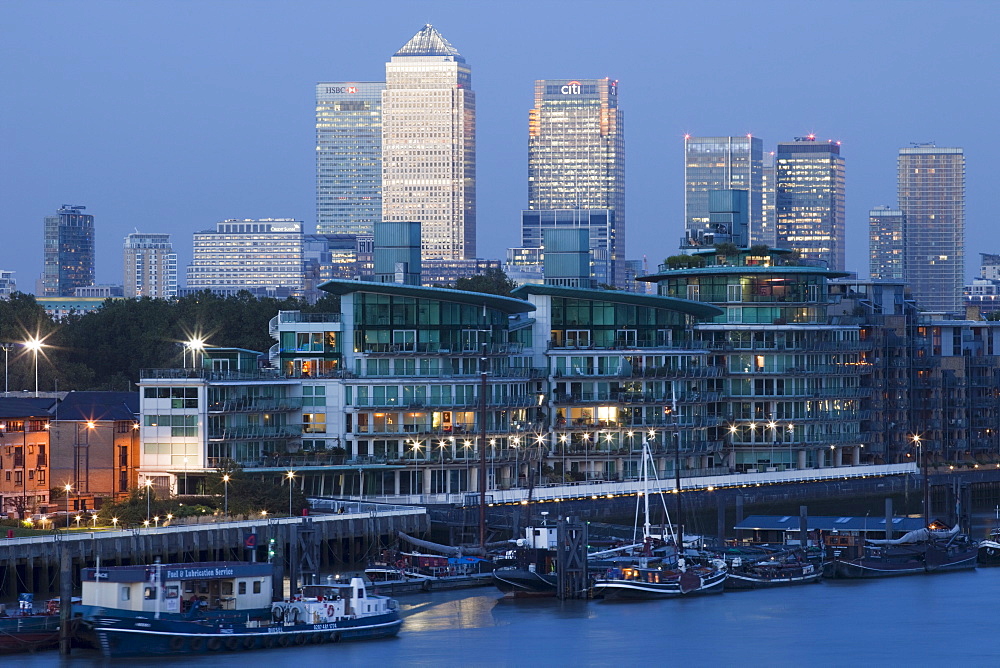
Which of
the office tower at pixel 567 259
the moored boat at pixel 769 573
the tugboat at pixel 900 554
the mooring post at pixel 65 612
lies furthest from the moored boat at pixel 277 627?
the office tower at pixel 567 259

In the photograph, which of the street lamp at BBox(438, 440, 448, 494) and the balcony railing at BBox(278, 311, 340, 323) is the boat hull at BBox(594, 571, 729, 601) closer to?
the street lamp at BBox(438, 440, 448, 494)

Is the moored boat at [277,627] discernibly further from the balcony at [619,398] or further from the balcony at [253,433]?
the balcony at [619,398]

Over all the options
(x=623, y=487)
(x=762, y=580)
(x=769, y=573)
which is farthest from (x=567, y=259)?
(x=762, y=580)

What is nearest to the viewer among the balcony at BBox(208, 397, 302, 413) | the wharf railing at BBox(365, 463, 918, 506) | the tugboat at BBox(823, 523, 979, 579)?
the tugboat at BBox(823, 523, 979, 579)

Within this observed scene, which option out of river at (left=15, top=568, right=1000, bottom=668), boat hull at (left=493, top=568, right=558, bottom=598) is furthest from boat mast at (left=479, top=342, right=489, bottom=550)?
river at (left=15, top=568, right=1000, bottom=668)

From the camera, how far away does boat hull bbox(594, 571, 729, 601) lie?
93312 millimetres

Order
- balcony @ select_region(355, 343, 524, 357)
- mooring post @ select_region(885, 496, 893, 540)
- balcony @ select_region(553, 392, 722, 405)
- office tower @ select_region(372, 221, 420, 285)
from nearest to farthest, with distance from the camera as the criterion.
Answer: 1. mooring post @ select_region(885, 496, 893, 540)
2. balcony @ select_region(355, 343, 524, 357)
3. balcony @ select_region(553, 392, 722, 405)
4. office tower @ select_region(372, 221, 420, 285)

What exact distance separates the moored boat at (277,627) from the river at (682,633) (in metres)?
0.58

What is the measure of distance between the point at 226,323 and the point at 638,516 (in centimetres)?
5808

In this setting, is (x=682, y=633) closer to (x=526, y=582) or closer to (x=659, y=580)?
(x=659, y=580)

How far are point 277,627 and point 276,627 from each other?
0.04 meters

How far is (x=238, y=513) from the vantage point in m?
106

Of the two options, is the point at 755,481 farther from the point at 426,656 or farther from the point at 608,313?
the point at 426,656

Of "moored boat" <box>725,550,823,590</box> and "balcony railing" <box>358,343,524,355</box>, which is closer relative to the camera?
"moored boat" <box>725,550,823,590</box>
